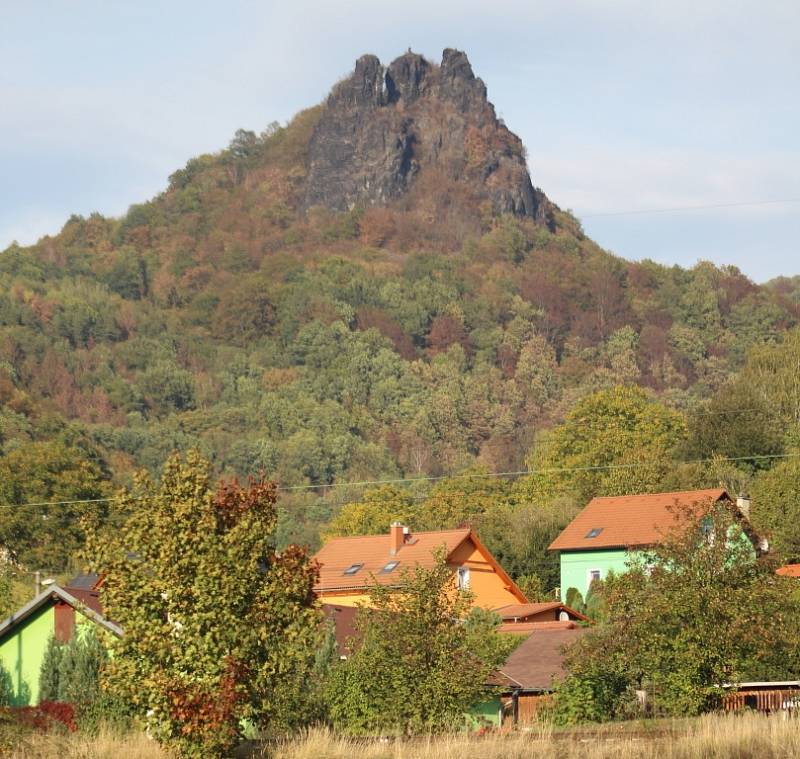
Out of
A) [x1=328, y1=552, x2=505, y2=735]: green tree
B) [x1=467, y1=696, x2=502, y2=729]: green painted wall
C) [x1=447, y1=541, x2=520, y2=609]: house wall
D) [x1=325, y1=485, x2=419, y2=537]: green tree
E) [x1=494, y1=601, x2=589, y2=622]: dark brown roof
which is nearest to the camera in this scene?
[x1=328, y1=552, x2=505, y2=735]: green tree

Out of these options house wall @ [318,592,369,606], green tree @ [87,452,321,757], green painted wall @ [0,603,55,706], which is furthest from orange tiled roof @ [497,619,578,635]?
green tree @ [87,452,321,757]

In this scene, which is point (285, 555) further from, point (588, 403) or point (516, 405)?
point (516, 405)

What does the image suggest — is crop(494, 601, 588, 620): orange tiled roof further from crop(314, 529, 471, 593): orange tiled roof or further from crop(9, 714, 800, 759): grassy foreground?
crop(9, 714, 800, 759): grassy foreground

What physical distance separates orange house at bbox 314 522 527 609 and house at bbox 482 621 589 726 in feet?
48.4

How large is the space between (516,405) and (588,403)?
85.8 meters

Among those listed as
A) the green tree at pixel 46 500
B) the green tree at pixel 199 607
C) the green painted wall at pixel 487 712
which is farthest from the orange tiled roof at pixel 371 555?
the green tree at pixel 199 607

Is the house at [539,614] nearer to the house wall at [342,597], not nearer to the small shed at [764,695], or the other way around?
the house wall at [342,597]

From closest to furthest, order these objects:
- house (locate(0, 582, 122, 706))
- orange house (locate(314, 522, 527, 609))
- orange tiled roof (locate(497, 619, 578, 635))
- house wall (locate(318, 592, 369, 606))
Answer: house (locate(0, 582, 122, 706))
orange tiled roof (locate(497, 619, 578, 635))
house wall (locate(318, 592, 369, 606))
orange house (locate(314, 522, 527, 609))

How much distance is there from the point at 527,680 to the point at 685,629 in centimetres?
968

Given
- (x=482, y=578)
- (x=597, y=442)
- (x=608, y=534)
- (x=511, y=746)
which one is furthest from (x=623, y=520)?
(x=511, y=746)

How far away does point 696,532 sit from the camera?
3750 cm

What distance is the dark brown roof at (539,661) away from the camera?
43875 mm

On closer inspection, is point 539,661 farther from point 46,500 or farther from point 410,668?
point 46,500

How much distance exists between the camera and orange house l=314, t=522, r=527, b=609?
63.6 m
